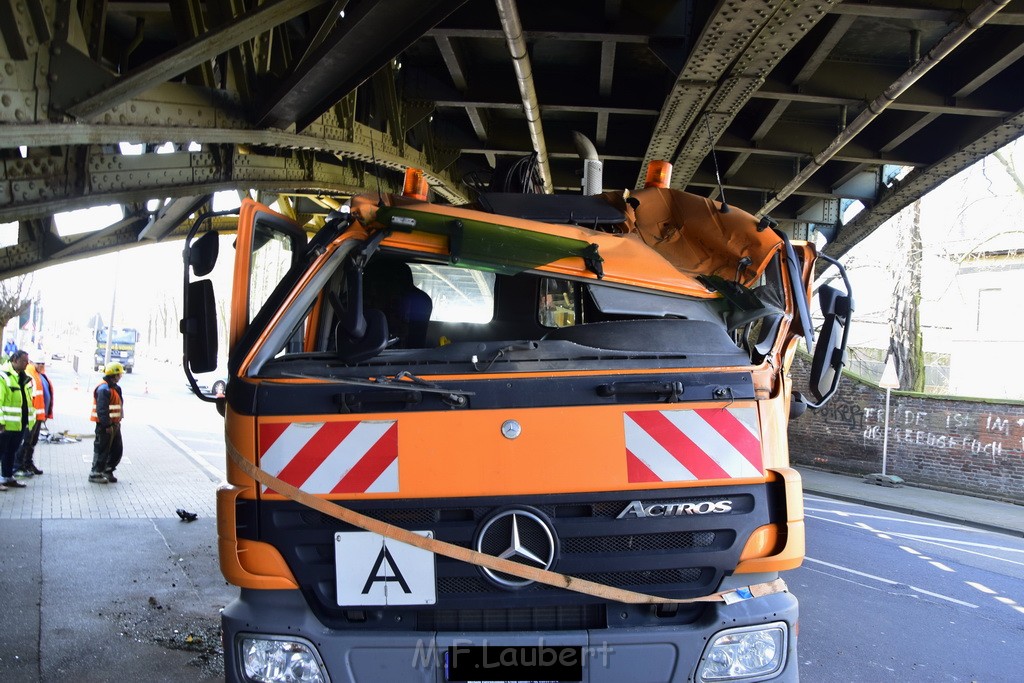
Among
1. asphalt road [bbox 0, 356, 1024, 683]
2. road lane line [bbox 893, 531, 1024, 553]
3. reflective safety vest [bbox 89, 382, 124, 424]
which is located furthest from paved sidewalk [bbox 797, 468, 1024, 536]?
reflective safety vest [bbox 89, 382, 124, 424]

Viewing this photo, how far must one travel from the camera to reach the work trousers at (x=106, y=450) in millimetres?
12477

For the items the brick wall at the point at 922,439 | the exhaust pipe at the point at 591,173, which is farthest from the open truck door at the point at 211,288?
the brick wall at the point at 922,439

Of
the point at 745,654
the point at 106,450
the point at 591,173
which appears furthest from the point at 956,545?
the point at 106,450

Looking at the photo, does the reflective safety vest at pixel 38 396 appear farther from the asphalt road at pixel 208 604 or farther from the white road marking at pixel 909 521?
the white road marking at pixel 909 521

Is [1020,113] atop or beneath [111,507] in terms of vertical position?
atop

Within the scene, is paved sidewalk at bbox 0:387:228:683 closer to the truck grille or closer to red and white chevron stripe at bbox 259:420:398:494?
the truck grille

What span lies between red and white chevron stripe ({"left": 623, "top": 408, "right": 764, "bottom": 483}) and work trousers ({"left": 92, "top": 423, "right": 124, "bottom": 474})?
11519 mm

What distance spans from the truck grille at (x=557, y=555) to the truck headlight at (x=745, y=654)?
0.18m

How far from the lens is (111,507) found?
1050 centimetres

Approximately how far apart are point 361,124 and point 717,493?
675 cm

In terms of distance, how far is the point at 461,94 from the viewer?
9.29m

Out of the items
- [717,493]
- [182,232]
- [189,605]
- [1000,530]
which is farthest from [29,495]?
[1000,530]

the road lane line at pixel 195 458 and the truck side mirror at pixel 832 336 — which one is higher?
the truck side mirror at pixel 832 336

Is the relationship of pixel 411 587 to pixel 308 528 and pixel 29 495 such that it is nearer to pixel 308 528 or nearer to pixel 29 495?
pixel 308 528
